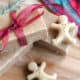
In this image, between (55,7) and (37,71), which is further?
(55,7)

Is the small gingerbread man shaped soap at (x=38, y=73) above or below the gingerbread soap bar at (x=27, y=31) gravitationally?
below

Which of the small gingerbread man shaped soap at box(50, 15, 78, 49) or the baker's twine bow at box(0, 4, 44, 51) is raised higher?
the baker's twine bow at box(0, 4, 44, 51)

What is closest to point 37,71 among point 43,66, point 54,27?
point 43,66

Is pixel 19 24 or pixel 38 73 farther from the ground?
pixel 19 24

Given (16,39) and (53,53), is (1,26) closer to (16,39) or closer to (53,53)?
(16,39)

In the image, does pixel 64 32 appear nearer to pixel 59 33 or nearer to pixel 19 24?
pixel 59 33

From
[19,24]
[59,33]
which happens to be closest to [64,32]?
[59,33]

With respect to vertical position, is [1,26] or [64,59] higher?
[1,26]
